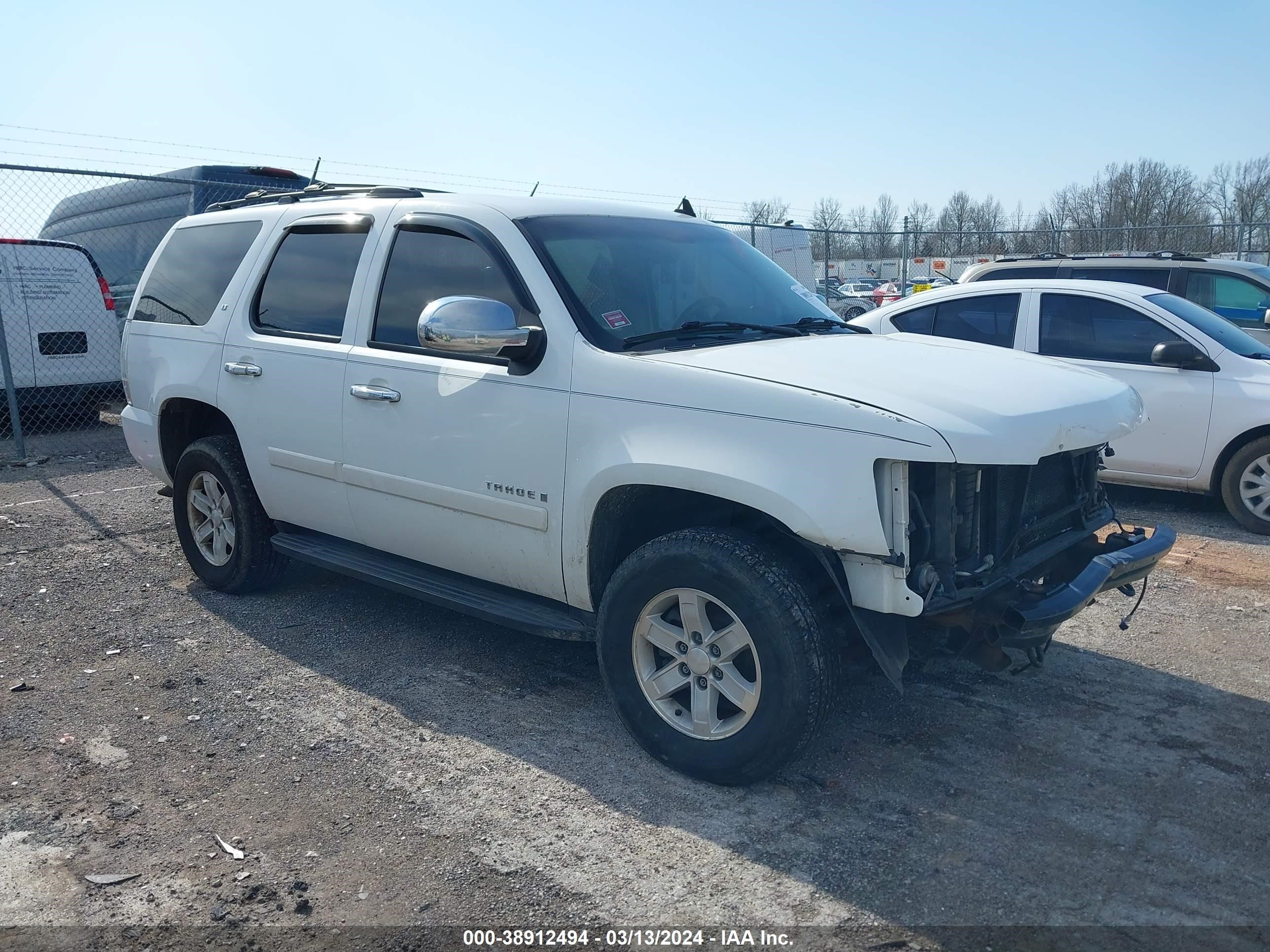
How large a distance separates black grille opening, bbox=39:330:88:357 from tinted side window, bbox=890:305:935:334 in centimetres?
829

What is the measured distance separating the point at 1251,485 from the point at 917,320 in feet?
8.71

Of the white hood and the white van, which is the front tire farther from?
the white van

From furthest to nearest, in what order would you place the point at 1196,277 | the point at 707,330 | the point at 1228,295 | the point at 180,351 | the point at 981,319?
1. the point at 1228,295
2. the point at 1196,277
3. the point at 981,319
4. the point at 180,351
5. the point at 707,330

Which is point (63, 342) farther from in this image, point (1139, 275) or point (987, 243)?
point (987, 243)

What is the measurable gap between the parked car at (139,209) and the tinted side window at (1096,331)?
349 inches

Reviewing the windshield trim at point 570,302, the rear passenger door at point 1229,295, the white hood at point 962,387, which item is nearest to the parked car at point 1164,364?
the rear passenger door at point 1229,295

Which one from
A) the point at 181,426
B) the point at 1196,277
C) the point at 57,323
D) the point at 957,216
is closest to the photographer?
the point at 181,426

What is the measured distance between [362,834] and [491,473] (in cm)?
140

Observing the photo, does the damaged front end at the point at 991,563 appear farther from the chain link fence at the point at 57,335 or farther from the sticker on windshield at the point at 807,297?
the chain link fence at the point at 57,335

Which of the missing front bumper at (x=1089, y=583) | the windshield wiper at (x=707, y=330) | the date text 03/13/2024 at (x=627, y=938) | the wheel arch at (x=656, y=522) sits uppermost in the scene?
the windshield wiper at (x=707, y=330)

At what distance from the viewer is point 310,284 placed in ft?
16.3

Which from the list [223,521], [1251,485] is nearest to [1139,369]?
[1251,485]

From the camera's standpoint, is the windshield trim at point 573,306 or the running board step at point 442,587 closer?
the windshield trim at point 573,306

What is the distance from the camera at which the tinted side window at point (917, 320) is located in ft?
27.1
